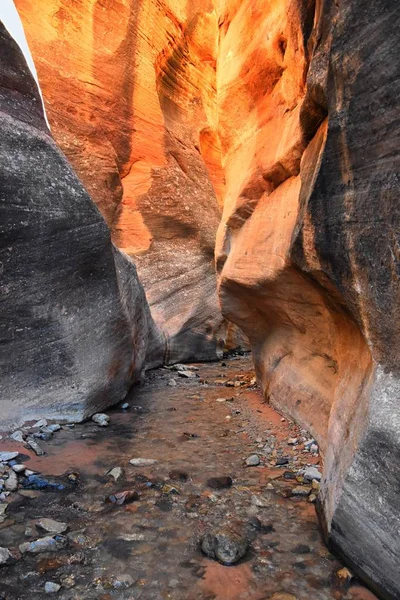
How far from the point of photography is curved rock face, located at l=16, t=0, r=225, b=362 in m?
10.2

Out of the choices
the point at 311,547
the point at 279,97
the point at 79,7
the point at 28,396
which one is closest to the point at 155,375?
the point at 28,396

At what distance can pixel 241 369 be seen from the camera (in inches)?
391

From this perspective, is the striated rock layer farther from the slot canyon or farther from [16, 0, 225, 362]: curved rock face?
[16, 0, 225, 362]: curved rock face

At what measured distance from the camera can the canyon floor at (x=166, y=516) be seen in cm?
224

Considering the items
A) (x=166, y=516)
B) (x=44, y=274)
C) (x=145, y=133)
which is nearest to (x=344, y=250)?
(x=166, y=516)

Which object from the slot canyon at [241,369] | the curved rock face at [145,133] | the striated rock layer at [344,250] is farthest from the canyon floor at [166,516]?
the curved rock face at [145,133]

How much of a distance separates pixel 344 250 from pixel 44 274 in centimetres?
323

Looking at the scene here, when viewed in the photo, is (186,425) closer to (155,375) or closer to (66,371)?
(66,371)

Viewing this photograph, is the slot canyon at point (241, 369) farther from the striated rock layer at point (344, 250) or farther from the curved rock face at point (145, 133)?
the curved rock face at point (145, 133)

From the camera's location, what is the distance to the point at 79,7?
1039cm

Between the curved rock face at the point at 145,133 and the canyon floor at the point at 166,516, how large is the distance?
18.0 feet

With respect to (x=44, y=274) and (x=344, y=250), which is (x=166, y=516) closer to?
(x=344, y=250)

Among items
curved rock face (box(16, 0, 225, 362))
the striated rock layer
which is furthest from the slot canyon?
curved rock face (box(16, 0, 225, 362))

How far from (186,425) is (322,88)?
152 inches
